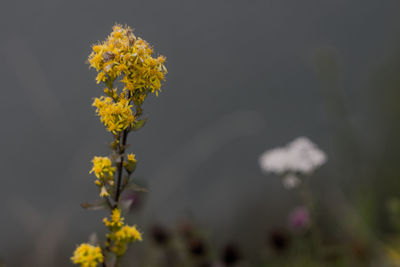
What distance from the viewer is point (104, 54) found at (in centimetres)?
77

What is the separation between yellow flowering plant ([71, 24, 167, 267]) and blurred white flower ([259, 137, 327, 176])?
2.94 feet

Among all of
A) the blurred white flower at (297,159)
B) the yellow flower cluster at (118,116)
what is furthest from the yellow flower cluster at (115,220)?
the blurred white flower at (297,159)

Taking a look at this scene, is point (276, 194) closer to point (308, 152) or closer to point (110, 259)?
point (308, 152)

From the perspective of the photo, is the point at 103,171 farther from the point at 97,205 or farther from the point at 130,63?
the point at 130,63

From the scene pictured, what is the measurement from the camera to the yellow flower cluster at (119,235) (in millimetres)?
812

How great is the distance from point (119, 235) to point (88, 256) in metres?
0.07

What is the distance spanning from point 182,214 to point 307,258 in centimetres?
84

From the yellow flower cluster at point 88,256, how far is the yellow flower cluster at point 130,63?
28 cm

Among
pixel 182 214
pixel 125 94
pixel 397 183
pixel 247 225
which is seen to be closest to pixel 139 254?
pixel 182 214

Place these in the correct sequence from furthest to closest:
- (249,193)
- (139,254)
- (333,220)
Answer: (249,193)
(333,220)
(139,254)

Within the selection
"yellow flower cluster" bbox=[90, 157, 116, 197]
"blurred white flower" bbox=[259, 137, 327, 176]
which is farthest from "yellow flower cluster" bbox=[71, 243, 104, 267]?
"blurred white flower" bbox=[259, 137, 327, 176]

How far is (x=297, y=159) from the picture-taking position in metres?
1.60

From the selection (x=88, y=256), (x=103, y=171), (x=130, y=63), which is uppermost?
(x=130, y=63)

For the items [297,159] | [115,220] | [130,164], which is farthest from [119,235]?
[297,159]
